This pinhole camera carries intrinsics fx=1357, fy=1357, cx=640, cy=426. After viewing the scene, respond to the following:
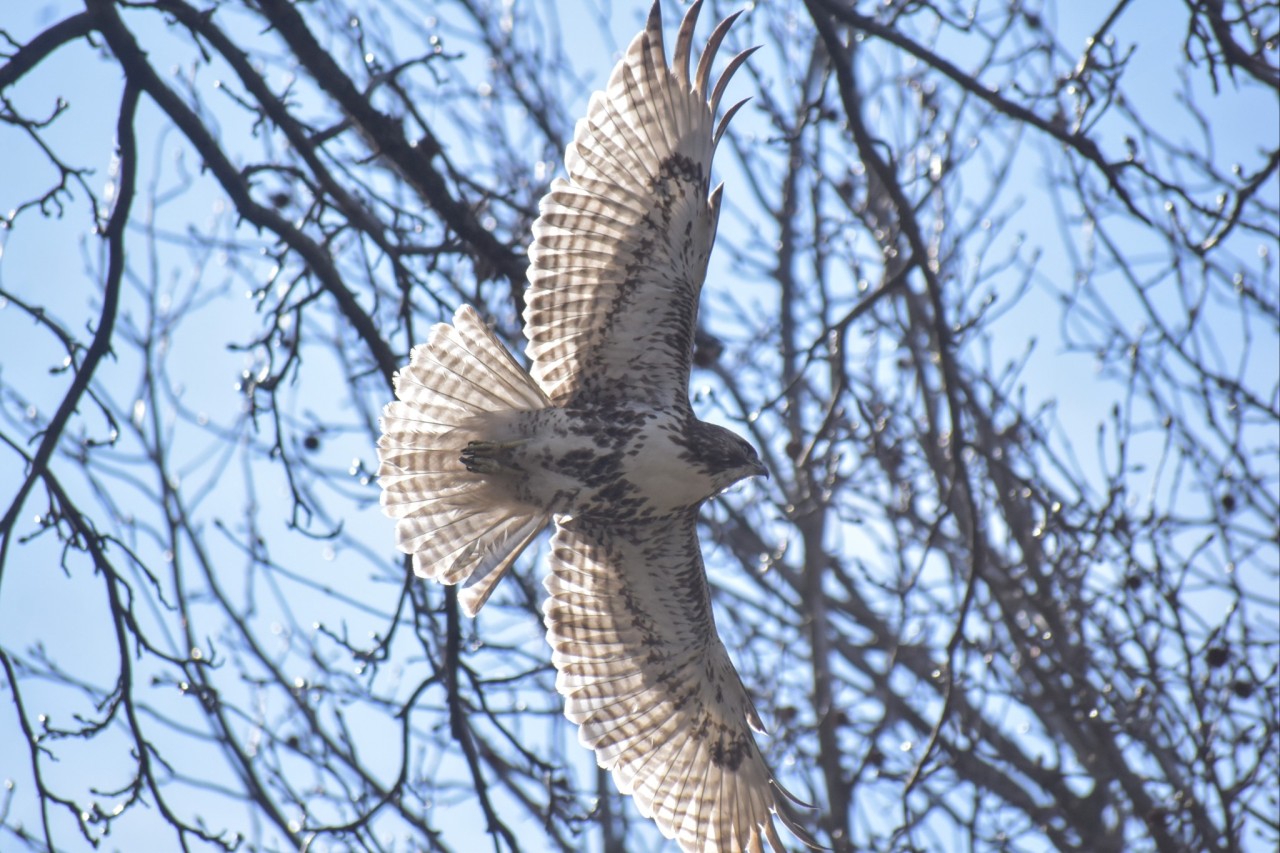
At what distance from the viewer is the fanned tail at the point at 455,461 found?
4953 mm

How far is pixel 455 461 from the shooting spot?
5141 millimetres

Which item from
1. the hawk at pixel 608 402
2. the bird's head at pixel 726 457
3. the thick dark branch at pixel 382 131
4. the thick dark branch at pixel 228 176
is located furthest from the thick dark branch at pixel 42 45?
the bird's head at pixel 726 457

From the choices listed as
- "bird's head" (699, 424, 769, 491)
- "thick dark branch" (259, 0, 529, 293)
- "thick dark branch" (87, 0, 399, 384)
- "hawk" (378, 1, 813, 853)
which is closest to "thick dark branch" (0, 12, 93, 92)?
"thick dark branch" (87, 0, 399, 384)

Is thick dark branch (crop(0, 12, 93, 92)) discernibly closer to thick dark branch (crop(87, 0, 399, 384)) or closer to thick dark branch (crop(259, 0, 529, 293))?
thick dark branch (crop(87, 0, 399, 384))

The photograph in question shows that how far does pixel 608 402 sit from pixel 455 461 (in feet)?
2.04

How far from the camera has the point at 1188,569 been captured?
5680 mm

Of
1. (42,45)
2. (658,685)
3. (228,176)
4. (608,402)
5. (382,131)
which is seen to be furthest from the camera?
(658,685)

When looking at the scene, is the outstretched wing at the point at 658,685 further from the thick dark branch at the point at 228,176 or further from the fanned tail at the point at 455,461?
the thick dark branch at the point at 228,176

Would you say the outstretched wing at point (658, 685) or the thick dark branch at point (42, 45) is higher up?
the thick dark branch at point (42, 45)

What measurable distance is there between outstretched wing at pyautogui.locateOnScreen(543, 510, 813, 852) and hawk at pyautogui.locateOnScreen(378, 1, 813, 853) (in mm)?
15

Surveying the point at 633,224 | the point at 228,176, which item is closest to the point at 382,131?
the point at 228,176

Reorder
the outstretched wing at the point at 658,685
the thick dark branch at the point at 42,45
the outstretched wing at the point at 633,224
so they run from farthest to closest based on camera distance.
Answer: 1. the outstretched wing at the point at 658,685
2. the outstretched wing at the point at 633,224
3. the thick dark branch at the point at 42,45

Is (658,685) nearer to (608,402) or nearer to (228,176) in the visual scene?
(608,402)

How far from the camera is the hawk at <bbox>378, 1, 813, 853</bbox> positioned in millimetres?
4926
